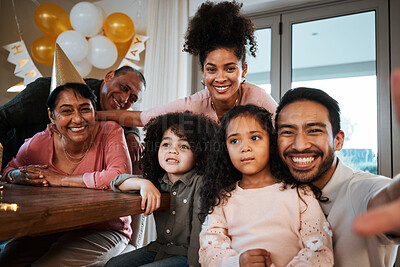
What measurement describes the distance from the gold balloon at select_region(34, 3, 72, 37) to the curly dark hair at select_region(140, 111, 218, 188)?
2.09 meters

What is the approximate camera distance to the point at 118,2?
3.60 m

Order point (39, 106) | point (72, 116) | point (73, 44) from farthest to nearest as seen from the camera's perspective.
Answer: point (73, 44), point (39, 106), point (72, 116)

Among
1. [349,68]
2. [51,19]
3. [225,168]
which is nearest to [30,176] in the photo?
[225,168]

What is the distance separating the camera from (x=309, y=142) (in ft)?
3.14

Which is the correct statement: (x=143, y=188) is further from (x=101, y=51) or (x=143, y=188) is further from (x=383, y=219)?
(x=101, y=51)

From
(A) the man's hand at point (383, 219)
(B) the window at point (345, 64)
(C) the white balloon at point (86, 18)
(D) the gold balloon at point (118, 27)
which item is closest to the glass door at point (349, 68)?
(B) the window at point (345, 64)

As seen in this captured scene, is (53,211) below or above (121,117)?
below

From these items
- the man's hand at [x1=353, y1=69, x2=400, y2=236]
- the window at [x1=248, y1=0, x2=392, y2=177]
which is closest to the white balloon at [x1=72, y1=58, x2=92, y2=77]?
the window at [x1=248, y1=0, x2=392, y2=177]

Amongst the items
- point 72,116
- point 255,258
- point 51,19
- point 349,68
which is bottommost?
point 255,258

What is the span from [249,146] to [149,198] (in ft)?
1.23

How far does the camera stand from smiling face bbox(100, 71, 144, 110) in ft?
7.09

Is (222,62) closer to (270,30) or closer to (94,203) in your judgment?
(94,203)

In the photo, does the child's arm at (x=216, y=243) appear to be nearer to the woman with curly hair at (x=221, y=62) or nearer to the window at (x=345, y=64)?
the woman with curly hair at (x=221, y=62)

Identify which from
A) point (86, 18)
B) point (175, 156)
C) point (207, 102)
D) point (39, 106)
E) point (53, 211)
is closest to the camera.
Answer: point (53, 211)
